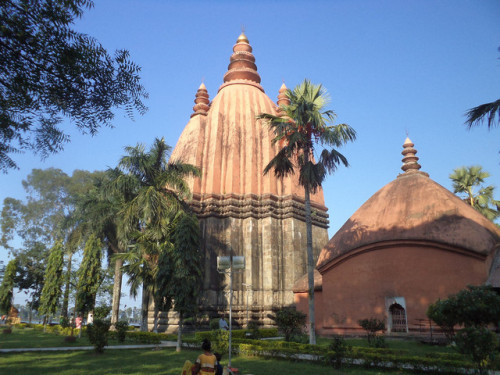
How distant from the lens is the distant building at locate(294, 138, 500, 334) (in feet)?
52.8

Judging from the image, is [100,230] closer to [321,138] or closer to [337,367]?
[321,138]

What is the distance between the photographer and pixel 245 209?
26.6 meters

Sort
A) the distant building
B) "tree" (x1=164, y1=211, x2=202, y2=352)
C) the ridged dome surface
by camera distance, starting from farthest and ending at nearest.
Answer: the ridged dome surface → the distant building → "tree" (x1=164, y1=211, x2=202, y2=352)

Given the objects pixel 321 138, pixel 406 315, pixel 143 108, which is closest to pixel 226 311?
pixel 406 315

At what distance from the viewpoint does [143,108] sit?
7965 mm

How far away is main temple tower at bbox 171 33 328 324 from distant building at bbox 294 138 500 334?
4.73 meters

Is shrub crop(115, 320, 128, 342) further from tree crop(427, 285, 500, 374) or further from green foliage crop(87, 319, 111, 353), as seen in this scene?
tree crop(427, 285, 500, 374)

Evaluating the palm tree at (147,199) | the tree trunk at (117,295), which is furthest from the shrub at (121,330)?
the tree trunk at (117,295)

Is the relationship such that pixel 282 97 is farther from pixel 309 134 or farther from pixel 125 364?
pixel 125 364

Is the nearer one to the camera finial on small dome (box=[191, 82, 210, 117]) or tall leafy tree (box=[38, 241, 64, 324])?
tall leafy tree (box=[38, 241, 64, 324])

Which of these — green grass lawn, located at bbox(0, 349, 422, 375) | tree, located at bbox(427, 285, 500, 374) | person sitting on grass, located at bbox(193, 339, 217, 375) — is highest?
tree, located at bbox(427, 285, 500, 374)

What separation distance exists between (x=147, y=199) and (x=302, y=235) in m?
12.2

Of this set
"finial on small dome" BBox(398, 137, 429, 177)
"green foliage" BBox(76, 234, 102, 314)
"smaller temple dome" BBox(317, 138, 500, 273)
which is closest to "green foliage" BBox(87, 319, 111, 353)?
"green foliage" BBox(76, 234, 102, 314)

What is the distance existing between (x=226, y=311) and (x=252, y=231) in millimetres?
5564
